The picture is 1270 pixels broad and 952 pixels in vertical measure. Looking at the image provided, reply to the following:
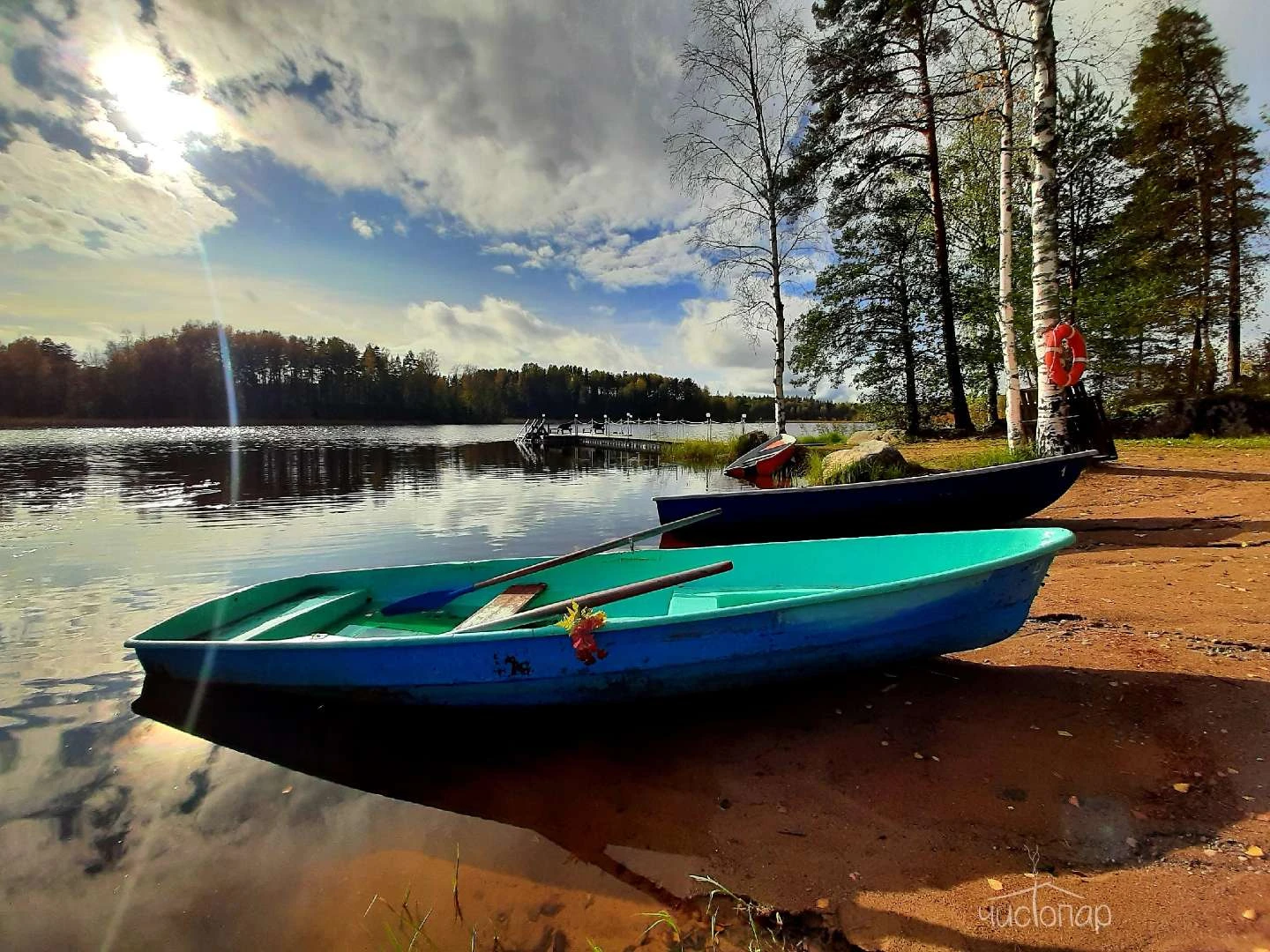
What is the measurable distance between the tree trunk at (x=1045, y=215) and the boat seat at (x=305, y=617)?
975 cm

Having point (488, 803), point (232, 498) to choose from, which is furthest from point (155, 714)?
point (232, 498)

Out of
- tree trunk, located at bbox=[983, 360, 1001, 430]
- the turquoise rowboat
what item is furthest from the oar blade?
tree trunk, located at bbox=[983, 360, 1001, 430]

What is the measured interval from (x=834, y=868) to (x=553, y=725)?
1930 mm

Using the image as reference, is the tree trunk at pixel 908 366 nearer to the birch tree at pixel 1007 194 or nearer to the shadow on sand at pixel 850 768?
the birch tree at pixel 1007 194

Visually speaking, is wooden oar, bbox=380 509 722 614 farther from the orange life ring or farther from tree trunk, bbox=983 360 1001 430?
tree trunk, bbox=983 360 1001 430

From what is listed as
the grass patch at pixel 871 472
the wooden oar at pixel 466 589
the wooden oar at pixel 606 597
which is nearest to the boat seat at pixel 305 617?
the wooden oar at pixel 466 589

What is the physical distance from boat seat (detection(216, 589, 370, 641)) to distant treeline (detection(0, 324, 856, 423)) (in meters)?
70.9

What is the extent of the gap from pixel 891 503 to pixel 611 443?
110ft

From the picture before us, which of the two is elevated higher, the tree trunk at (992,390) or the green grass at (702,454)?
the tree trunk at (992,390)

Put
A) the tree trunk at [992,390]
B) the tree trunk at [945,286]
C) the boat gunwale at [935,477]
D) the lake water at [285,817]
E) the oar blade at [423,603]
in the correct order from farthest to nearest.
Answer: the tree trunk at [992,390] < the tree trunk at [945,286] < the boat gunwale at [935,477] < the oar blade at [423,603] < the lake water at [285,817]

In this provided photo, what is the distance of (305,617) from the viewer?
14.8ft

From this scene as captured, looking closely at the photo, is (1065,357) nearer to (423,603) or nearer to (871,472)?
(871,472)

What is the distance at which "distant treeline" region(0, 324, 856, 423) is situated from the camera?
71.2 metres

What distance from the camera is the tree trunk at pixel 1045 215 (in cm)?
812
